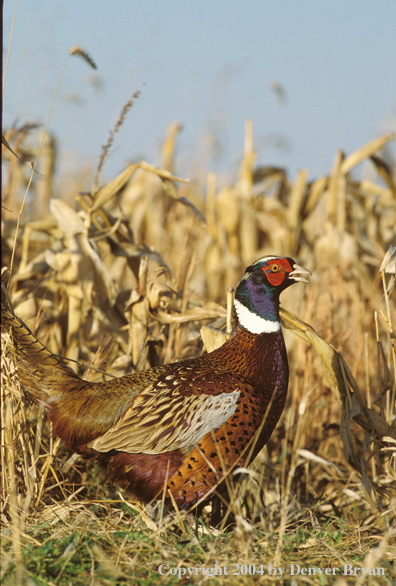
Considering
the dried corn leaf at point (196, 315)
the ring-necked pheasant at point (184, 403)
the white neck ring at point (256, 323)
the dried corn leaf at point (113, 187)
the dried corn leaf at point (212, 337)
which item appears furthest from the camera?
the dried corn leaf at point (113, 187)

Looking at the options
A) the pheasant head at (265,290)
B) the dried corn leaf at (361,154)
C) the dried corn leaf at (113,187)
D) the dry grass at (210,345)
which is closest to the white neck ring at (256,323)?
the pheasant head at (265,290)

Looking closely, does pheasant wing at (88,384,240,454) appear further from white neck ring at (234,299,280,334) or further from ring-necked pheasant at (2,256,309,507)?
white neck ring at (234,299,280,334)

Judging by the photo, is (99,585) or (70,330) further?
(70,330)

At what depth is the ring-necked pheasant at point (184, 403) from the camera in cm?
242

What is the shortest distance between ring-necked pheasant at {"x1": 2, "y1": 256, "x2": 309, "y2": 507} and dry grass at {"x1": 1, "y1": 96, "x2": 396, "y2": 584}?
124 mm

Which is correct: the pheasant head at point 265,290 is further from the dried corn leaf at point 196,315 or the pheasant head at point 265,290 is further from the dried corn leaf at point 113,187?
the dried corn leaf at point 113,187

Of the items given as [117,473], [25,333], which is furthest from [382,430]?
[25,333]

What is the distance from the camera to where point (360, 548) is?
2246 millimetres

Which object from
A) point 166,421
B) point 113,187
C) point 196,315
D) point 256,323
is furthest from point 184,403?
point 113,187

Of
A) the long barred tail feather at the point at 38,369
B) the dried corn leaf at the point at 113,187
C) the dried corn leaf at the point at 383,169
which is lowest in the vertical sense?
the long barred tail feather at the point at 38,369

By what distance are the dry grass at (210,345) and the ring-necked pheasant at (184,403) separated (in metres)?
0.12

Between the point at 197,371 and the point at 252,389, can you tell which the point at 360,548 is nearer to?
the point at 252,389

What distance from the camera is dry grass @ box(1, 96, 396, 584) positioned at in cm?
214

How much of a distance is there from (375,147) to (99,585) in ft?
15.4
